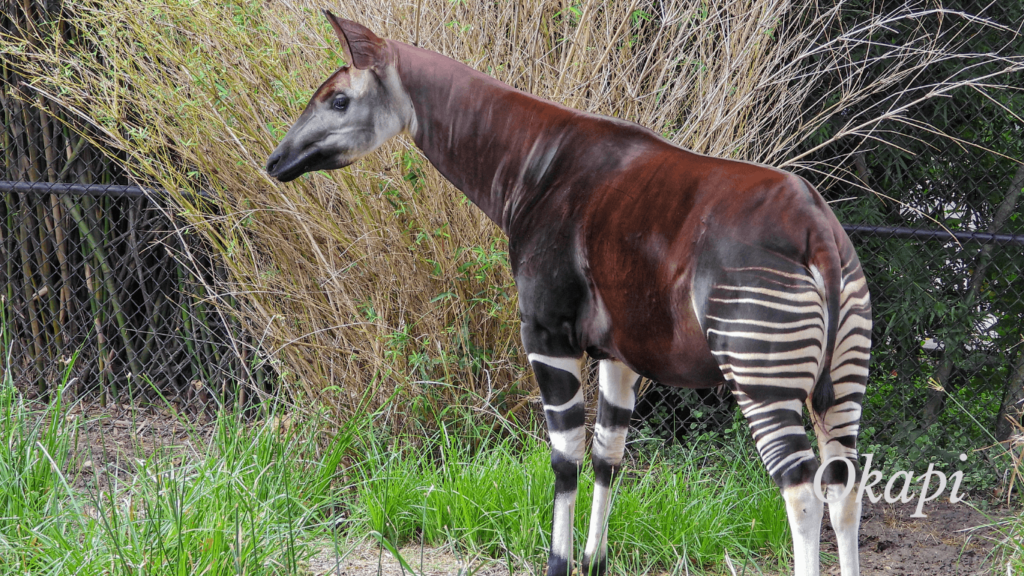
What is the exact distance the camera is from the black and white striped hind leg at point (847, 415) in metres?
1.89

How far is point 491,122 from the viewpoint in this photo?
Answer: 2334mm

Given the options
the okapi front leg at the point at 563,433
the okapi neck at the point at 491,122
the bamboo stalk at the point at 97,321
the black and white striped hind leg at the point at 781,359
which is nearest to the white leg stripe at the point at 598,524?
the okapi front leg at the point at 563,433

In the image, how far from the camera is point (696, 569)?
9.64 ft

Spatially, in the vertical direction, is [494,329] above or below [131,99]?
below

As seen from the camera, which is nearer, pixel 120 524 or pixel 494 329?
pixel 120 524

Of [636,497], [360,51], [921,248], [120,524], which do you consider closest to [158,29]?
[360,51]

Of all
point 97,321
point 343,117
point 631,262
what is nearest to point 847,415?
point 631,262

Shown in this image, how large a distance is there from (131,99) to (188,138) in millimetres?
304

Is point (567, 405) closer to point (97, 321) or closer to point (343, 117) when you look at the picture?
point (343, 117)

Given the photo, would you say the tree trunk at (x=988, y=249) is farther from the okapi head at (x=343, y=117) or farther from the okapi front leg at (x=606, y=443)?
the okapi head at (x=343, y=117)

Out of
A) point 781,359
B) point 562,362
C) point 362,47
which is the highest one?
point 362,47

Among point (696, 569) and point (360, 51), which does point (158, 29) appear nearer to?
point (360, 51)

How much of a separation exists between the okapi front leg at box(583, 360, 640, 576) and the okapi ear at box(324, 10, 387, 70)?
105 cm

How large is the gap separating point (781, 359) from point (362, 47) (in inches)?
52.1
